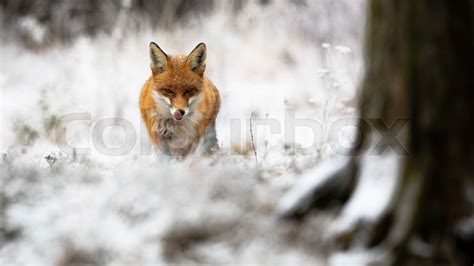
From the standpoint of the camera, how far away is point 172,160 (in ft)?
19.8

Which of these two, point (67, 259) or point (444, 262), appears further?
point (67, 259)

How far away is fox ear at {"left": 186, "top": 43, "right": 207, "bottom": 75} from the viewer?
643 centimetres

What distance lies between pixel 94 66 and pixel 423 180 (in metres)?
8.00

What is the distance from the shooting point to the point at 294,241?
3.99 meters

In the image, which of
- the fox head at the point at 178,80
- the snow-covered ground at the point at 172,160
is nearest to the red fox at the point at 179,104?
the fox head at the point at 178,80

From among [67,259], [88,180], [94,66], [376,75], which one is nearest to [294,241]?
[376,75]

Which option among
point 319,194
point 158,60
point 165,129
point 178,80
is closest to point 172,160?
point 165,129

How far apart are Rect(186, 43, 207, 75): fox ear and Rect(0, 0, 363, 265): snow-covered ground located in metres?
0.93

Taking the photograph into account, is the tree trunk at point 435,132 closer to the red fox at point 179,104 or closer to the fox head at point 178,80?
the red fox at point 179,104

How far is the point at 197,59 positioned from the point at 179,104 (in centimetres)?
51

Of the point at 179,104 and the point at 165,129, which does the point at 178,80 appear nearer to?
the point at 179,104

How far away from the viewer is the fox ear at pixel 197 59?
6.43m

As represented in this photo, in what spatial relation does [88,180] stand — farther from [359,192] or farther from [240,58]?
[240,58]

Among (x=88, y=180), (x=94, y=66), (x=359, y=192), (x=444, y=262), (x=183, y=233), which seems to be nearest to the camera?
(x=444, y=262)
